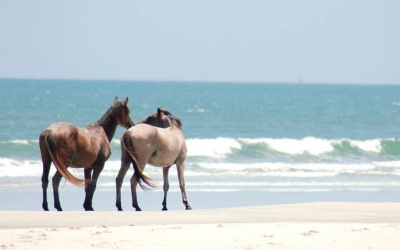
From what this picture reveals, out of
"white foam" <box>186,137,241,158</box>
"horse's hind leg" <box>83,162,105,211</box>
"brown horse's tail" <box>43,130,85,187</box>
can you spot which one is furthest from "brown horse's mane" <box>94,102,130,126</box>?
"white foam" <box>186,137,241,158</box>

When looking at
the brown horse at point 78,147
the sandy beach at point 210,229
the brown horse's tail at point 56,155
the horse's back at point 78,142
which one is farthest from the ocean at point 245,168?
the sandy beach at point 210,229

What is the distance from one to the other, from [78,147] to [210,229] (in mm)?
2847

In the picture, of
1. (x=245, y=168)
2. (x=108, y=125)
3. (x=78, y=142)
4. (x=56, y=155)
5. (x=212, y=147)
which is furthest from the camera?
(x=212, y=147)

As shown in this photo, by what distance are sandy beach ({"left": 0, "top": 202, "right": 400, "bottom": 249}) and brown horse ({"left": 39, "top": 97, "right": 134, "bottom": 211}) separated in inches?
33.3

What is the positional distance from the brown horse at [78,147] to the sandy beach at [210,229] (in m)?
0.85

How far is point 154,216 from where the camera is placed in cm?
1197

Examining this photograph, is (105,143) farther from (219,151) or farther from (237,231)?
(219,151)

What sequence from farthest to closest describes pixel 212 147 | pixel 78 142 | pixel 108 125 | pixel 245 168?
1. pixel 212 147
2. pixel 245 168
3. pixel 108 125
4. pixel 78 142

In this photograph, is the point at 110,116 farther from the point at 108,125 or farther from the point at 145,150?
the point at 145,150

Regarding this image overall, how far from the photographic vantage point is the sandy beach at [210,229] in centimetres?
970

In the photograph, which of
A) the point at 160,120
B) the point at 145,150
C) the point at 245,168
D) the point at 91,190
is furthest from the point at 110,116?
the point at 245,168

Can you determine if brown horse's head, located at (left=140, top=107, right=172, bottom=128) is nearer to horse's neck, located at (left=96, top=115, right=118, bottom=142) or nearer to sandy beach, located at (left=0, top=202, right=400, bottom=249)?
horse's neck, located at (left=96, top=115, right=118, bottom=142)

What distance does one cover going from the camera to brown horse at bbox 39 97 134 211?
12.5 metres

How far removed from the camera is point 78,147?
12.8 m
